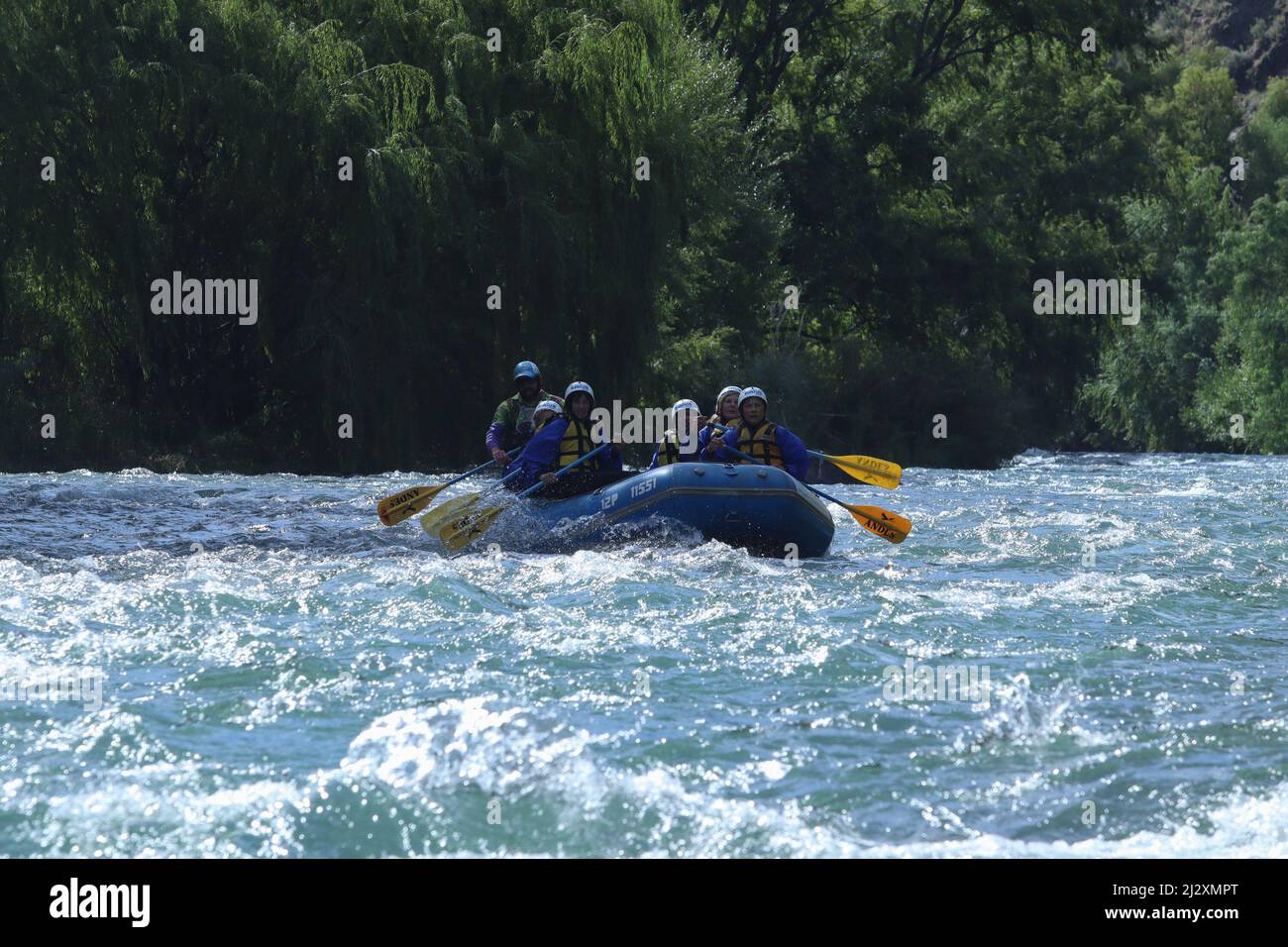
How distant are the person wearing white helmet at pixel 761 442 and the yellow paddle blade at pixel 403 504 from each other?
2.36 meters

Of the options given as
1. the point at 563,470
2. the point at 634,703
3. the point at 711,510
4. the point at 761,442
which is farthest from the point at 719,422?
the point at 634,703

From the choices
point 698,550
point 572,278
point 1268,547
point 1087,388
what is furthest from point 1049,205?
point 698,550

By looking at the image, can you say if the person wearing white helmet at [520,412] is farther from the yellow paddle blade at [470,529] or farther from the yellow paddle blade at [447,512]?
the yellow paddle blade at [470,529]

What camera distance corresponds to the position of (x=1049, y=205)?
33062 mm

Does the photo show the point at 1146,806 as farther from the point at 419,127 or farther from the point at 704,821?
the point at 419,127

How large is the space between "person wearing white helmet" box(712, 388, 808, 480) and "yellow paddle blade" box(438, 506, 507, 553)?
64.0 inches

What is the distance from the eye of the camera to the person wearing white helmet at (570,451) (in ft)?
37.7

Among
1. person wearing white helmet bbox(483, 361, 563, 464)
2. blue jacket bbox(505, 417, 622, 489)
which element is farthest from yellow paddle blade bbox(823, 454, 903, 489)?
person wearing white helmet bbox(483, 361, 563, 464)

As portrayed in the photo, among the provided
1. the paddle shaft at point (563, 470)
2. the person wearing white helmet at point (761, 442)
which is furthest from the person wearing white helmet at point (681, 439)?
the paddle shaft at point (563, 470)

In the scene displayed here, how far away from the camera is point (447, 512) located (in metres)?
11.7

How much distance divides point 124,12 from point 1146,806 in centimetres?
1688

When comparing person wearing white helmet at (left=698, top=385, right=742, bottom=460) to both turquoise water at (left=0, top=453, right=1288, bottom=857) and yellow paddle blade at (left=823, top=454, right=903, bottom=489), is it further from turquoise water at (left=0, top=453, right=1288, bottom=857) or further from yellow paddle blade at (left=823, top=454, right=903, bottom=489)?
turquoise water at (left=0, top=453, right=1288, bottom=857)

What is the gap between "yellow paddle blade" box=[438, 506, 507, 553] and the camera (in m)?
11.2

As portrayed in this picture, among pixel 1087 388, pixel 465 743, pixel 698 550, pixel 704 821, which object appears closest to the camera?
pixel 704 821
